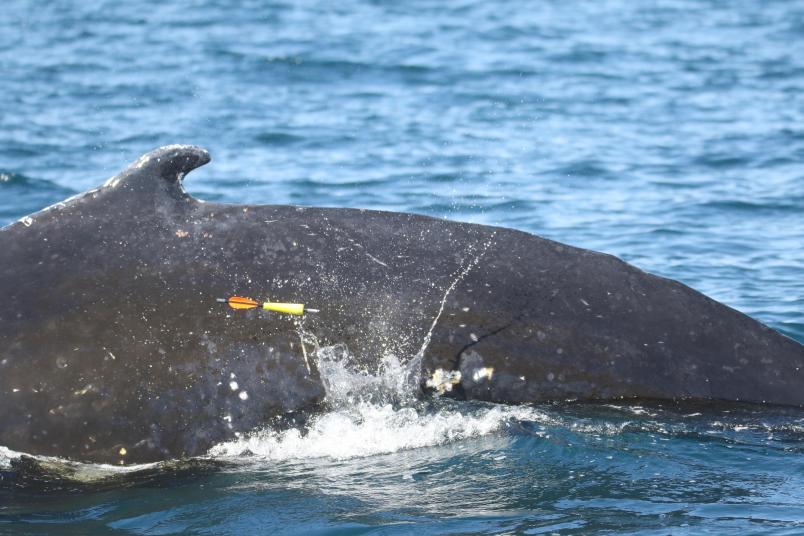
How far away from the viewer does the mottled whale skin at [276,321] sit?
7.00 m

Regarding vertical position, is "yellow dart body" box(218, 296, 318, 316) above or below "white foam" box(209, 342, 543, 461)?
above

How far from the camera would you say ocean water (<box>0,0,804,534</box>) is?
702 cm

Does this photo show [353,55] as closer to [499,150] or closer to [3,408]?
[499,150]

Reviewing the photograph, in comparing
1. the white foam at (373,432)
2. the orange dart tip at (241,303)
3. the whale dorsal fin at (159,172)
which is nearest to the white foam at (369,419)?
the white foam at (373,432)

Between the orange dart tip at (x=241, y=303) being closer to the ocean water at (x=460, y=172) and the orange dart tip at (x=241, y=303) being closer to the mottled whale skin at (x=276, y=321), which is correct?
the mottled whale skin at (x=276, y=321)

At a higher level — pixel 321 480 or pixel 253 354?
pixel 253 354

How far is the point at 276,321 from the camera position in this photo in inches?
284

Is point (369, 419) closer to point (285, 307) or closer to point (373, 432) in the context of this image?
point (373, 432)

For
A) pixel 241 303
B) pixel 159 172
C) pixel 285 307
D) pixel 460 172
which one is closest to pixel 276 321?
pixel 285 307

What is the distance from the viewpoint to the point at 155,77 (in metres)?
25.6

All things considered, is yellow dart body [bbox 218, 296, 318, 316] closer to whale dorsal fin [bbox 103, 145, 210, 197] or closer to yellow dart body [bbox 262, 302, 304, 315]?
yellow dart body [bbox 262, 302, 304, 315]

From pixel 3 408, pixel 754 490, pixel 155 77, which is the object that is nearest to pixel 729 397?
pixel 754 490

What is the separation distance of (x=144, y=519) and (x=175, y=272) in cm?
140

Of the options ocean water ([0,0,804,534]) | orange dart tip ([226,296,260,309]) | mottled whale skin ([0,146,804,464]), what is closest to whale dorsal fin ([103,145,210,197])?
mottled whale skin ([0,146,804,464])
